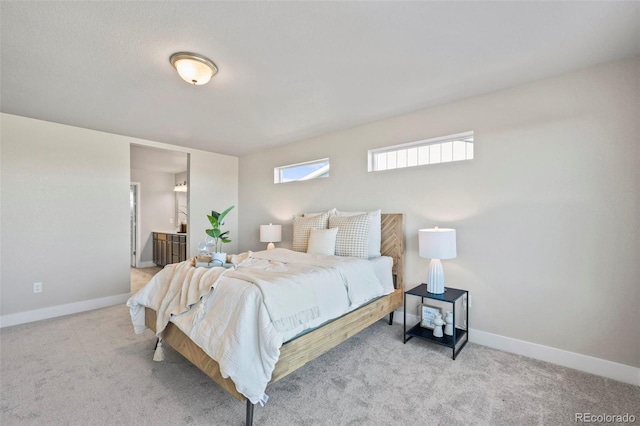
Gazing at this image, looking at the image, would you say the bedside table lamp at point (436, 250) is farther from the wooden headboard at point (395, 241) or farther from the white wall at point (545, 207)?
the wooden headboard at point (395, 241)

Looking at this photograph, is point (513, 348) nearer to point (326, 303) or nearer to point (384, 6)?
point (326, 303)

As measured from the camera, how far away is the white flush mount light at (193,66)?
6.67ft

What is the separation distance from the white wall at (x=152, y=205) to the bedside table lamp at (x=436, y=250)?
6462 millimetres

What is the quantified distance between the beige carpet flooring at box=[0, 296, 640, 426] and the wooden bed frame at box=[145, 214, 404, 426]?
0.24 metres

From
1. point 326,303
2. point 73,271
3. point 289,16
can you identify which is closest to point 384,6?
point 289,16

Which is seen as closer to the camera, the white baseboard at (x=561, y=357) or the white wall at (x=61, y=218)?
the white baseboard at (x=561, y=357)

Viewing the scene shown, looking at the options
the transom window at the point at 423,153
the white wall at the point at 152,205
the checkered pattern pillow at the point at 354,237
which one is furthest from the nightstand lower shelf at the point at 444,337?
the white wall at the point at 152,205

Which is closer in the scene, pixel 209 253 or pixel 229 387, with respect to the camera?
pixel 229 387

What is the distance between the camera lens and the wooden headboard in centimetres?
316

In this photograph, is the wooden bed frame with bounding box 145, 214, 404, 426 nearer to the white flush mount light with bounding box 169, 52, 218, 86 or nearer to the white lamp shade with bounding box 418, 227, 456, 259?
the white lamp shade with bounding box 418, 227, 456, 259

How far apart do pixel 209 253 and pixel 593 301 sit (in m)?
3.19

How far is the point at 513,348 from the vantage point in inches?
100.0

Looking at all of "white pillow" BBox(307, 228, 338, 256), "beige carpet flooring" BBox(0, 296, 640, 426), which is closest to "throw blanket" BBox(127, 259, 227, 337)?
"beige carpet flooring" BBox(0, 296, 640, 426)

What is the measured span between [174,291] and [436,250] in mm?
2250
